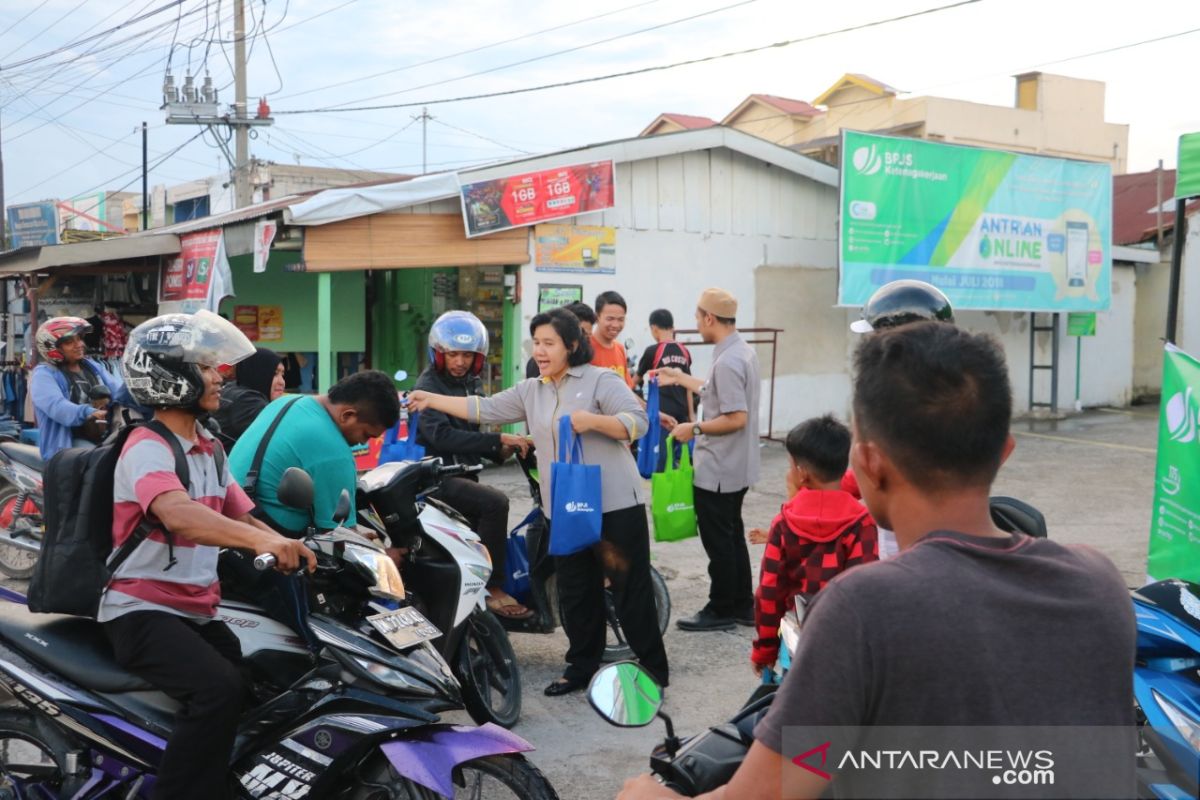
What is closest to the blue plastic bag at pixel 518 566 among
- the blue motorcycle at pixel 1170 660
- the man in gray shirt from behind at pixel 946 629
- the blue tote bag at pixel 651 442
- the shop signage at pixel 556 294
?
the blue tote bag at pixel 651 442

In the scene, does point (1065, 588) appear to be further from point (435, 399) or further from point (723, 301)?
point (723, 301)

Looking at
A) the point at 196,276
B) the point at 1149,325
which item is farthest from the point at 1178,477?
the point at 1149,325

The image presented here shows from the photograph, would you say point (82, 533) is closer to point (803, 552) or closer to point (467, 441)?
point (803, 552)

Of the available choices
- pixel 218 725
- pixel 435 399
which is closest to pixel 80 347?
pixel 435 399

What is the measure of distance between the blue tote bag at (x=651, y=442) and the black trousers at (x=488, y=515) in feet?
5.56

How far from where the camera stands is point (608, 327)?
8.53m

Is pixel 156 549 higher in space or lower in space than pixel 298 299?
lower

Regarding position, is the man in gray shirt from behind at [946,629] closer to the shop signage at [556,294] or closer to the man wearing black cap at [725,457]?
the man wearing black cap at [725,457]

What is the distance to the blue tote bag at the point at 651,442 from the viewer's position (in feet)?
23.2

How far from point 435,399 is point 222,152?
23.3 metres

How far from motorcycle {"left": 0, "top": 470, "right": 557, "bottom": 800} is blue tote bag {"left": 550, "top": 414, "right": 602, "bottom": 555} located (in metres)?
1.49

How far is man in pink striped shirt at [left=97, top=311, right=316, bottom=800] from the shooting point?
3.06m

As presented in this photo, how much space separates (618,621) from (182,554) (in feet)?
8.85

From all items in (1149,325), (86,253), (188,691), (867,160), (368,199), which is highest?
(867,160)
